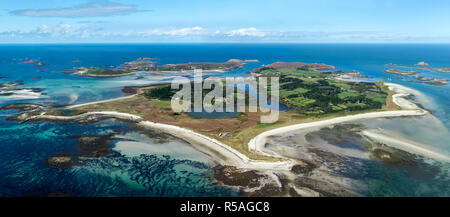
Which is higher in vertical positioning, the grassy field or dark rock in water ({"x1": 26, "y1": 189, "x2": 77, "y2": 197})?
the grassy field

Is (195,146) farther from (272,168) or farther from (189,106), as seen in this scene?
(189,106)

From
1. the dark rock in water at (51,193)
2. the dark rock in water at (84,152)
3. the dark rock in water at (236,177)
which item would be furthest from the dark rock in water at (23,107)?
the dark rock in water at (236,177)

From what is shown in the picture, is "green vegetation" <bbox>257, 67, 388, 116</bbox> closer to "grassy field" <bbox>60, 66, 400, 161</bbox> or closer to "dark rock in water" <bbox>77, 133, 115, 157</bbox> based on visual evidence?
"grassy field" <bbox>60, 66, 400, 161</bbox>

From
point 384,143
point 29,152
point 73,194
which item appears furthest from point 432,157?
point 29,152

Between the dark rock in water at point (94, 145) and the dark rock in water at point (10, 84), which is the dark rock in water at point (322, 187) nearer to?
the dark rock in water at point (94, 145)

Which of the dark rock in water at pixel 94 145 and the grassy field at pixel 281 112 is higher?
the grassy field at pixel 281 112

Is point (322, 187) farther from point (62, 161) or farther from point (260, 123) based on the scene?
point (62, 161)

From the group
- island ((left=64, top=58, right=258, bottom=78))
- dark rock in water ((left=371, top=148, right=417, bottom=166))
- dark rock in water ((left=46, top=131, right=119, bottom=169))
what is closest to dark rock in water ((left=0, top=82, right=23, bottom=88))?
island ((left=64, top=58, right=258, bottom=78))

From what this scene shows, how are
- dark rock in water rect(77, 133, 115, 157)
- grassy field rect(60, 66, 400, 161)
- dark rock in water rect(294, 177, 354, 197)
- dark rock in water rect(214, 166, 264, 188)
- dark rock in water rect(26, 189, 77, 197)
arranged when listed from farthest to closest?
grassy field rect(60, 66, 400, 161) → dark rock in water rect(77, 133, 115, 157) → dark rock in water rect(214, 166, 264, 188) → dark rock in water rect(294, 177, 354, 197) → dark rock in water rect(26, 189, 77, 197)
